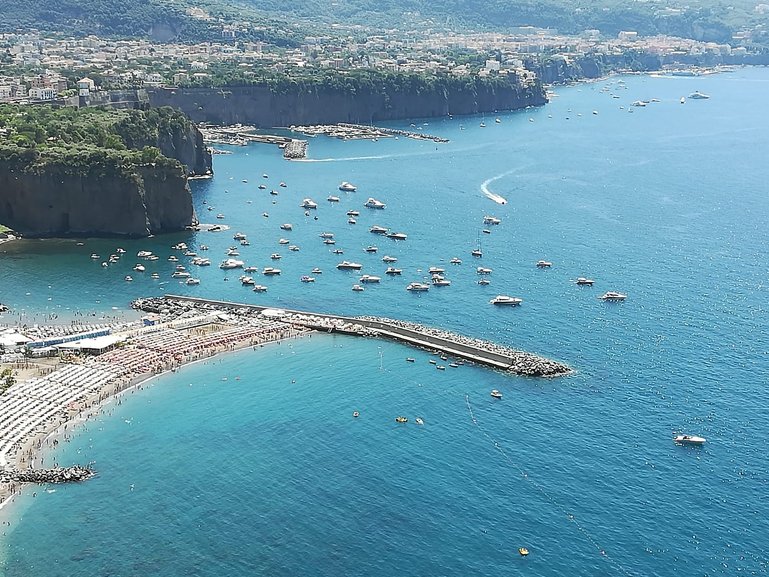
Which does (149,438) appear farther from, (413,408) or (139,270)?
(139,270)

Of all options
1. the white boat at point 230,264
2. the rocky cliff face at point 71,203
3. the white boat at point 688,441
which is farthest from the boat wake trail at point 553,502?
the rocky cliff face at point 71,203

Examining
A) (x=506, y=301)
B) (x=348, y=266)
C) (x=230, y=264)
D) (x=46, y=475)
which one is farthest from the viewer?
(x=348, y=266)

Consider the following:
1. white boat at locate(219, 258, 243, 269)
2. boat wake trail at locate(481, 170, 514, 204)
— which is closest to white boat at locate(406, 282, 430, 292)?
white boat at locate(219, 258, 243, 269)

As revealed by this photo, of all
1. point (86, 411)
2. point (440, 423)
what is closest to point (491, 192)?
point (440, 423)

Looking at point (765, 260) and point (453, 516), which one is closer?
point (453, 516)

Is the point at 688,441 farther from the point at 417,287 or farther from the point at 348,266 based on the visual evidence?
the point at 348,266

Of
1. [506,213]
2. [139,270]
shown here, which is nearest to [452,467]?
[139,270]

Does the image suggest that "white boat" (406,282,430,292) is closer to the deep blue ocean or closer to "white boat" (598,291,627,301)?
the deep blue ocean

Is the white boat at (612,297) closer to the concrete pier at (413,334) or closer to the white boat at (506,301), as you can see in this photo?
the white boat at (506,301)
